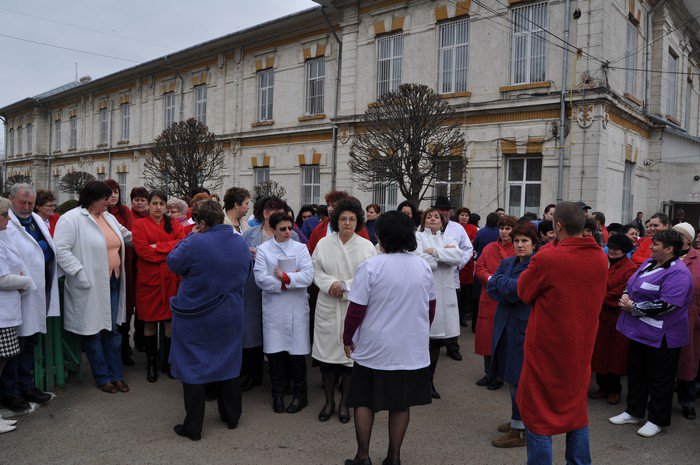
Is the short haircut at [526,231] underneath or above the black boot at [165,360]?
above

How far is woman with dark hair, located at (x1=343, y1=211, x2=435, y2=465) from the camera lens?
11.6ft

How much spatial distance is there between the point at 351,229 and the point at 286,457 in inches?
75.8

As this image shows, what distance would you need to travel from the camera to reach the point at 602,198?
1329 centimetres

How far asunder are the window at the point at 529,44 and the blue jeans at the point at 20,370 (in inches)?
507

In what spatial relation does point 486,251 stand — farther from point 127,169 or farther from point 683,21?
point 127,169

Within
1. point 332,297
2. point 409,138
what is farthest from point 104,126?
point 332,297

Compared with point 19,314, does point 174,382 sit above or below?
below

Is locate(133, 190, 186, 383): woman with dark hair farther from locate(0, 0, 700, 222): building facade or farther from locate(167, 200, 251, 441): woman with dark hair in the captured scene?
locate(0, 0, 700, 222): building facade

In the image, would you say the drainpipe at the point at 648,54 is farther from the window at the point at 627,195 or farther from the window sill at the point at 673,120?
the window at the point at 627,195

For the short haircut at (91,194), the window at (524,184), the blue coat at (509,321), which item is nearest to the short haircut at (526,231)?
the blue coat at (509,321)

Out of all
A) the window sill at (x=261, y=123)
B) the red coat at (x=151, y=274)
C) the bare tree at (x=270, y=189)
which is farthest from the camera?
the window sill at (x=261, y=123)

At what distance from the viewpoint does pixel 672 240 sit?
14.7 ft

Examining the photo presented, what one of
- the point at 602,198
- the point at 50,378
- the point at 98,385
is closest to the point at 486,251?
the point at 98,385

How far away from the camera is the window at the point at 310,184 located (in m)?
19.6
